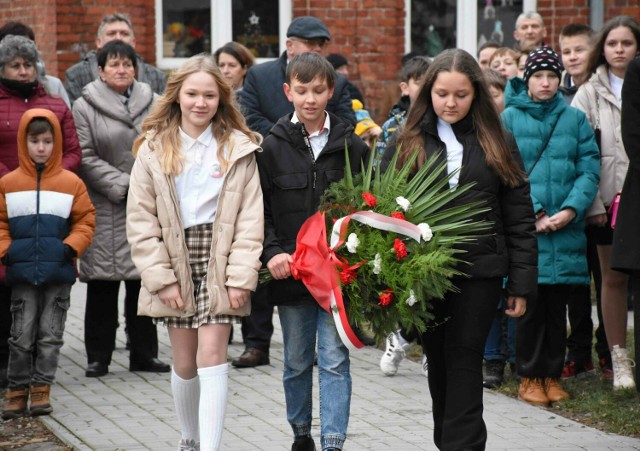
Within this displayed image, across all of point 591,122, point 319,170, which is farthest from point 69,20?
point 319,170

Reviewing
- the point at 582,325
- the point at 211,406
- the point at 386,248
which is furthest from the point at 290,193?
the point at 582,325

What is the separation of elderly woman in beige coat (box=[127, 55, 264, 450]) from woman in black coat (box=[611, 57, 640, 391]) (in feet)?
6.17

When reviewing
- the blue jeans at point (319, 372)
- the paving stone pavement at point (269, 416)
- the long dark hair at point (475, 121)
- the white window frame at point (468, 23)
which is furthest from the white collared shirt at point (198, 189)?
the white window frame at point (468, 23)

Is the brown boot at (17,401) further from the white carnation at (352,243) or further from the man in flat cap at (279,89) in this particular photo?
the white carnation at (352,243)

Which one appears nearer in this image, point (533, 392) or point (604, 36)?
point (533, 392)

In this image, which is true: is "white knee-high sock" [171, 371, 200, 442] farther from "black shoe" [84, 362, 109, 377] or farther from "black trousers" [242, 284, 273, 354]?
"black trousers" [242, 284, 273, 354]

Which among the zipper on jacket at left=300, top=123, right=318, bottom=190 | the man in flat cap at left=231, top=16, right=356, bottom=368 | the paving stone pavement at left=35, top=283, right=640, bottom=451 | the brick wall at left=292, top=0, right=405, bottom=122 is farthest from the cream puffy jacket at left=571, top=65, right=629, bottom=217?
the brick wall at left=292, top=0, right=405, bottom=122

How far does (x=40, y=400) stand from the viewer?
23.9 ft

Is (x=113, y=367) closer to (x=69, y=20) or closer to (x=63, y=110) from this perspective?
(x=63, y=110)

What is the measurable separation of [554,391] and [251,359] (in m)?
2.20

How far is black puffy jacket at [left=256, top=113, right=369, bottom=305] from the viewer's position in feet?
19.1

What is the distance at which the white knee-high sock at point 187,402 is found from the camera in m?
5.88

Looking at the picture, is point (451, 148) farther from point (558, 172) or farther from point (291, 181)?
point (558, 172)

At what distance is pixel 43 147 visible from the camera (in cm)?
742
